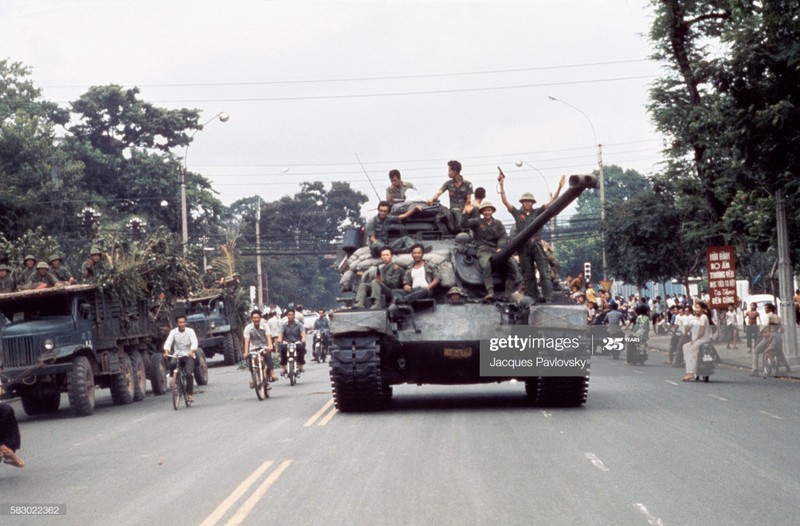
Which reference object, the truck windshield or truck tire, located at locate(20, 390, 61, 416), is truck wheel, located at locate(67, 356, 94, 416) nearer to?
the truck windshield

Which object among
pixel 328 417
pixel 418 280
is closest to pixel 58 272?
pixel 328 417

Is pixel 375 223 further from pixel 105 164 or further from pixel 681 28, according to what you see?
pixel 105 164

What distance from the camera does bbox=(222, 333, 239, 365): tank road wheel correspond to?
42188 mm

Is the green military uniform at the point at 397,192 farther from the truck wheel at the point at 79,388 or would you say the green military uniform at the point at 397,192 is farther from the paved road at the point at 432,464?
the truck wheel at the point at 79,388

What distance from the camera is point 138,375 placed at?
86.8ft

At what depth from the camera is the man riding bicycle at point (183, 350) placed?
23344mm

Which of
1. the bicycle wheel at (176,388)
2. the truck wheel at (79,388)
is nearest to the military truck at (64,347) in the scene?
Answer: the truck wheel at (79,388)

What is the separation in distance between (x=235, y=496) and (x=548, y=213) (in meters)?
8.42

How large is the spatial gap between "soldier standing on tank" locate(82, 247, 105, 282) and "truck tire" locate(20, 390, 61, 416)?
2.38 meters

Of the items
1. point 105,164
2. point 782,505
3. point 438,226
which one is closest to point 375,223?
point 438,226

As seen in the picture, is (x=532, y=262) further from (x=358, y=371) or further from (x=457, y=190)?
(x=358, y=371)

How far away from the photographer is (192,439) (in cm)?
1648

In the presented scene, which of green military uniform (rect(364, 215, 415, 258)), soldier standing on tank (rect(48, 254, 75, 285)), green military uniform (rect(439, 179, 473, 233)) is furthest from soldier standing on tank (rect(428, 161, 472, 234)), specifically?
soldier standing on tank (rect(48, 254, 75, 285))

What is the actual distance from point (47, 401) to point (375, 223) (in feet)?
25.9
